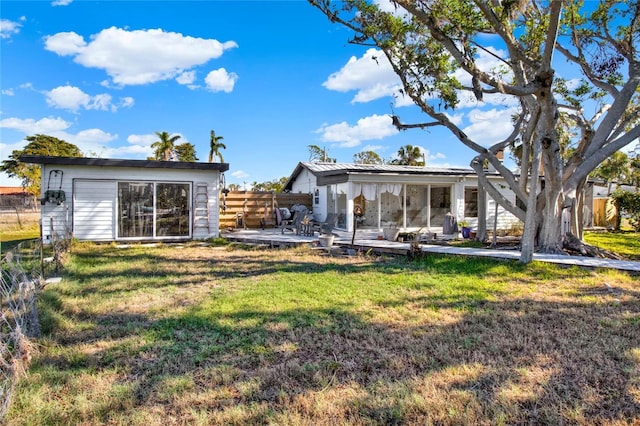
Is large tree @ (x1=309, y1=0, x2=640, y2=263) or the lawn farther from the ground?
large tree @ (x1=309, y1=0, x2=640, y2=263)

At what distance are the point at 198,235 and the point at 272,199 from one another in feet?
14.9

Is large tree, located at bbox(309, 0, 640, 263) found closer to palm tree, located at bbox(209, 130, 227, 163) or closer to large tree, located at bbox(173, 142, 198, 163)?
palm tree, located at bbox(209, 130, 227, 163)

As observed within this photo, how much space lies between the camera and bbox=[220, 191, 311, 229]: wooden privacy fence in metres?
16.1

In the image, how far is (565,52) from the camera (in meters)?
10.9

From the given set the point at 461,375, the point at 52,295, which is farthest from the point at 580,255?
the point at 52,295

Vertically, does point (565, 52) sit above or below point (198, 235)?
above

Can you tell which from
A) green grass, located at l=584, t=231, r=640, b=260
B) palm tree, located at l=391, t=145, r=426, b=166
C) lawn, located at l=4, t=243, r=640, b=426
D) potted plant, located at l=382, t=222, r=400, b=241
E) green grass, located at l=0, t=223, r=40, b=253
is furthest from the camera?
palm tree, located at l=391, t=145, r=426, b=166

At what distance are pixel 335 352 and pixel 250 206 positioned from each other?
13341 millimetres

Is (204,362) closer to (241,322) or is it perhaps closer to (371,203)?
(241,322)

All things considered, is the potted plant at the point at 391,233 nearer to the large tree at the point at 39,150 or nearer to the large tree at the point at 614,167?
the large tree at the point at 614,167

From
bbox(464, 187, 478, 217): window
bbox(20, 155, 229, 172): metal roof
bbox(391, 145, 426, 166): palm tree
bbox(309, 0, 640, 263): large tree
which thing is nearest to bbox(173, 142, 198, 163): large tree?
bbox(391, 145, 426, 166): palm tree

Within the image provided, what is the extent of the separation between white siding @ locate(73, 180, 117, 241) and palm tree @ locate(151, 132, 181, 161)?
20.0 m

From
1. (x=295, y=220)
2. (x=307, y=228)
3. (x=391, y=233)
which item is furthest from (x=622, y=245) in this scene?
(x=295, y=220)

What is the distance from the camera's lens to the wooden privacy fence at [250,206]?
53.0ft
